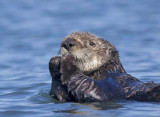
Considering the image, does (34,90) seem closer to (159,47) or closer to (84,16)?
(159,47)

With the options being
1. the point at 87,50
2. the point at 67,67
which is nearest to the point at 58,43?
the point at 87,50

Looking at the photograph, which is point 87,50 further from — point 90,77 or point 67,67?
point 67,67

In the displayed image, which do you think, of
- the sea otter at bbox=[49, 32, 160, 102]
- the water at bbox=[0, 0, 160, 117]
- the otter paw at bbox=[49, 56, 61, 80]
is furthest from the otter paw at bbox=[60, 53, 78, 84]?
the water at bbox=[0, 0, 160, 117]

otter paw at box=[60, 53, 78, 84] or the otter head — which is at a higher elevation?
the otter head

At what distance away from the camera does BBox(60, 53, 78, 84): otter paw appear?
284 inches

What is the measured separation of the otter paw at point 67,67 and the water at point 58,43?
1.41ft

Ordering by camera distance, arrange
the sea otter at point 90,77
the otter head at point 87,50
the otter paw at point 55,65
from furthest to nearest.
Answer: the otter head at point 87,50, the otter paw at point 55,65, the sea otter at point 90,77

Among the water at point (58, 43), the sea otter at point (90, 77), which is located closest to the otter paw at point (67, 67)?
the sea otter at point (90, 77)

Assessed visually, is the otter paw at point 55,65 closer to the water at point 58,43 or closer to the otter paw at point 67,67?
the otter paw at point 67,67

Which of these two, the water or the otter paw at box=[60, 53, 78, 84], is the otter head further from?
the water

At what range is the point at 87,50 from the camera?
772cm

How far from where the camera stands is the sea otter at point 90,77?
23.5 feet

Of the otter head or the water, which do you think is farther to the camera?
the otter head

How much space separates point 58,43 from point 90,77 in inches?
335
